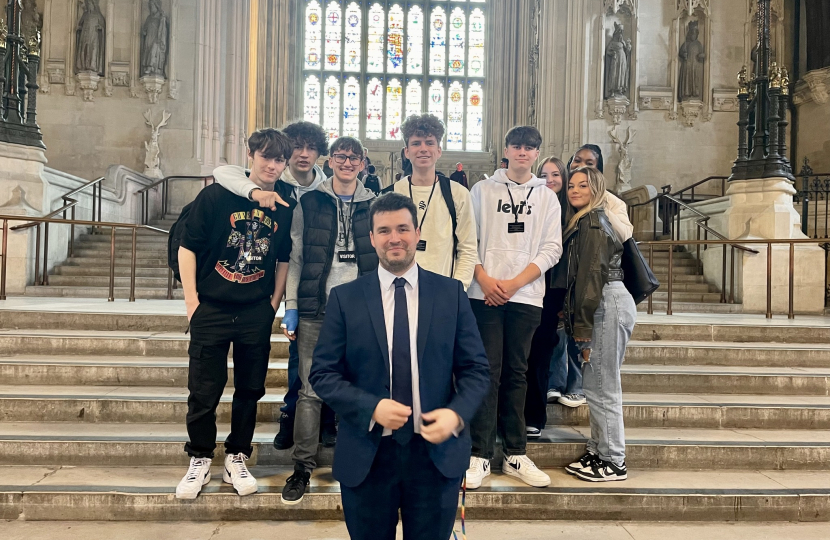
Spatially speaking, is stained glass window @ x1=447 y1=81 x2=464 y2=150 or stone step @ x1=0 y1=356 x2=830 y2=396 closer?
stone step @ x1=0 y1=356 x2=830 y2=396

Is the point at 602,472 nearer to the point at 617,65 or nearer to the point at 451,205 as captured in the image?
the point at 451,205

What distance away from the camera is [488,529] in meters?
3.23

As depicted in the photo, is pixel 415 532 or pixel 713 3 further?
pixel 713 3

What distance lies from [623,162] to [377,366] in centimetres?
1581

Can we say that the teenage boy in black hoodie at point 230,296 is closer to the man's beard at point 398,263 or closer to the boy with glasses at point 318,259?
the boy with glasses at point 318,259

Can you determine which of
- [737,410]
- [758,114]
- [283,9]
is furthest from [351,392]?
[283,9]

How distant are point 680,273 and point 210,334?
934 cm

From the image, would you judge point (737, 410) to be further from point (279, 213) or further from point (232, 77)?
point (232, 77)

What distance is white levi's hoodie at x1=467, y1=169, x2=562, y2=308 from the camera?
3.54m

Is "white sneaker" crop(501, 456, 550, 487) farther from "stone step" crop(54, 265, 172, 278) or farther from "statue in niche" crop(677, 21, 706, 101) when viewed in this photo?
"statue in niche" crop(677, 21, 706, 101)

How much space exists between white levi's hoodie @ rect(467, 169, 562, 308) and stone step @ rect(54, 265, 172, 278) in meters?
7.36

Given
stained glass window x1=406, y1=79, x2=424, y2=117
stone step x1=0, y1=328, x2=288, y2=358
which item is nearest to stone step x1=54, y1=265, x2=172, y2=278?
stone step x1=0, y1=328, x2=288, y2=358

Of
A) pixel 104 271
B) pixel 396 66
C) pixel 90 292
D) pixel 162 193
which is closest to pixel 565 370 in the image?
pixel 90 292

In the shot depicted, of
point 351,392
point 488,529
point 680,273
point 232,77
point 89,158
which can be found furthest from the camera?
point 232,77
